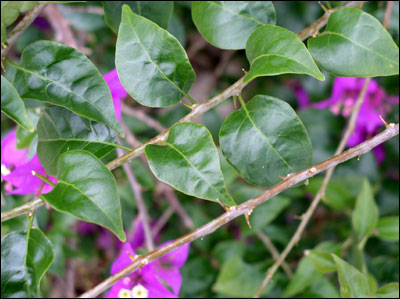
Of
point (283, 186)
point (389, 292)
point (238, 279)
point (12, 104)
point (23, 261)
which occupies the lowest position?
point (238, 279)

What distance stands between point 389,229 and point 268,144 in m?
0.54

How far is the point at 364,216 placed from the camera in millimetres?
989

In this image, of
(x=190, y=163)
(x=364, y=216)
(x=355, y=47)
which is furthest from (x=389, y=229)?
(x=190, y=163)

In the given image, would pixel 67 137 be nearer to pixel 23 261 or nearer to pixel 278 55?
pixel 23 261

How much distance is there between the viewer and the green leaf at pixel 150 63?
60cm

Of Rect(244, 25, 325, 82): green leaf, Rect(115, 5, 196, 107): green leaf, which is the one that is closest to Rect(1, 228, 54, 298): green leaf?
Rect(115, 5, 196, 107): green leaf

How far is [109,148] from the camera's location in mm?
644

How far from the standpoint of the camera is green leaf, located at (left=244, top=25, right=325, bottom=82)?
0.55 m

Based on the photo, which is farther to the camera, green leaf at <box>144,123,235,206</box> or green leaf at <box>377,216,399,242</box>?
green leaf at <box>377,216,399,242</box>

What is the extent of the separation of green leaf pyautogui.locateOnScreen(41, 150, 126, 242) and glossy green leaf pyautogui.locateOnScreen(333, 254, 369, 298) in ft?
1.24

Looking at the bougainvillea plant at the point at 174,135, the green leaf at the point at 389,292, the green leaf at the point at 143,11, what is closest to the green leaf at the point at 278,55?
the bougainvillea plant at the point at 174,135

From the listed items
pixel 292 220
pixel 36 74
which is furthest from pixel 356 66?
pixel 292 220

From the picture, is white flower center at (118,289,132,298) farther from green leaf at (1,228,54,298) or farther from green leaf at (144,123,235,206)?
green leaf at (144,123,235,206)

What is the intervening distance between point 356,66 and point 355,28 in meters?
0.06
